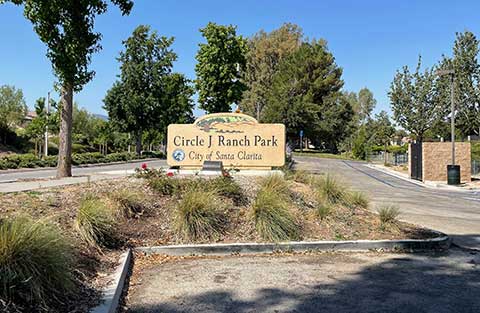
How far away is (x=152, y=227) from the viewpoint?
293 inches

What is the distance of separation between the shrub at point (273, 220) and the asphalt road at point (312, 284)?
624 millimetres

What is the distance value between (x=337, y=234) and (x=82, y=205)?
4.45m

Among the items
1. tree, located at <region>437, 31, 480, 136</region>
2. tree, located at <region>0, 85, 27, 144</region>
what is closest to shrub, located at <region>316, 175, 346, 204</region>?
tree, located at <region>437, 31, 480, 136</region>

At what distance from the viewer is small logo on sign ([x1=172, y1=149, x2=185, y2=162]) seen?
1391 centimetres

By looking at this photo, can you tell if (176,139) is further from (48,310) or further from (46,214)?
(48,310)

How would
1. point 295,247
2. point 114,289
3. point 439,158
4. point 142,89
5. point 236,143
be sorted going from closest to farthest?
point 114,289, point 295,247, point 236,143, point 439,158, point 142,89

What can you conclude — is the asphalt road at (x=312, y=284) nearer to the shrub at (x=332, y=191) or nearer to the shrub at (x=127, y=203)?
the shrub at (x=127, y=203)

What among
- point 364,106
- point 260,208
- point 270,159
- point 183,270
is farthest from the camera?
point 364,106

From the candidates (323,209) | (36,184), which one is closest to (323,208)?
(323,209)

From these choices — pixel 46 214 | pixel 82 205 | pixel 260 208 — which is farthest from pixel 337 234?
→ pixel 46 214

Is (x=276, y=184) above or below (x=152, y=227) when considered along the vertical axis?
above

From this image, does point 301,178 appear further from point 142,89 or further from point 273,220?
point 142,89

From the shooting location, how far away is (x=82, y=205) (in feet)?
21.4

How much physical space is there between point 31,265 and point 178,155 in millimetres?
10030
